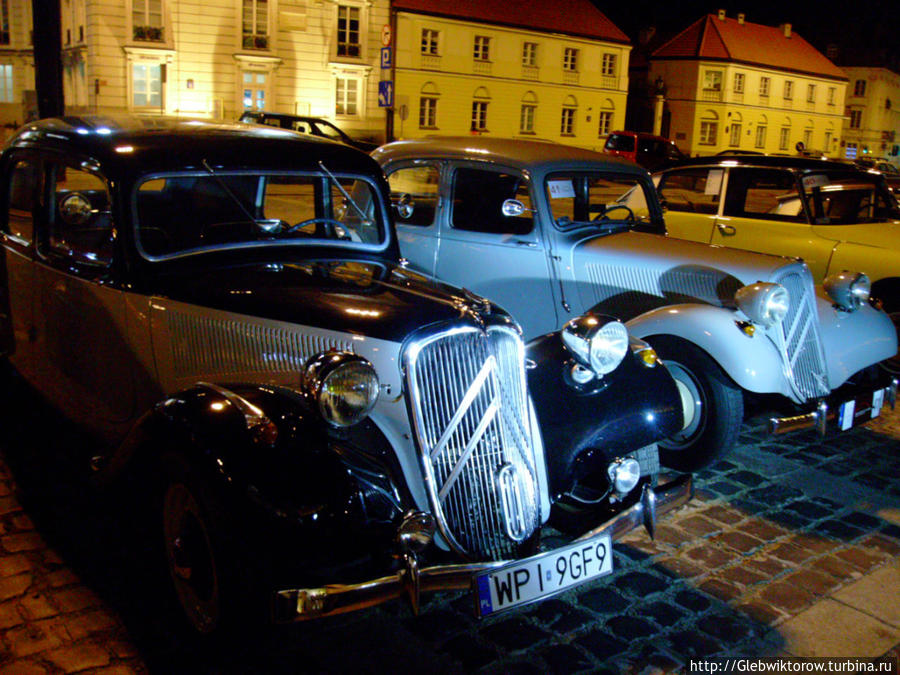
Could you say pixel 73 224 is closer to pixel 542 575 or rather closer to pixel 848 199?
pixel 542 575

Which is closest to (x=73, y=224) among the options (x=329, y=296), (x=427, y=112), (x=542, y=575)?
(x=329, y=296)

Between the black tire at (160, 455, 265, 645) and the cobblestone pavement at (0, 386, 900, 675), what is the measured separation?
0.12m

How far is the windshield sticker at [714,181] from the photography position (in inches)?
336

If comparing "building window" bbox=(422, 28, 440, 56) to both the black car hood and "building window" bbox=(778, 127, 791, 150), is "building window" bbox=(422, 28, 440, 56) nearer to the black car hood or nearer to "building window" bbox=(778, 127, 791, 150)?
"building window" bbox=(778, 127, 791, 150)

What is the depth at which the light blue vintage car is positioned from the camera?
16.4ft

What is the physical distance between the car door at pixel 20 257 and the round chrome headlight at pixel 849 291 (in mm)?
5340

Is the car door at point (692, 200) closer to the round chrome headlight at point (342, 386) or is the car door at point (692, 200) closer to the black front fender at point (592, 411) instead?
the black front fender at point (592, 411)

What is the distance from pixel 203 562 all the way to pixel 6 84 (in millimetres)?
50832

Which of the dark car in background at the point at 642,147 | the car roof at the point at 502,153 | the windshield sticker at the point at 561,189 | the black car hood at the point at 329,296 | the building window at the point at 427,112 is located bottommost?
the black car hood at the point at 329,296

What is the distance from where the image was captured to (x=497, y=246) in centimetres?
628

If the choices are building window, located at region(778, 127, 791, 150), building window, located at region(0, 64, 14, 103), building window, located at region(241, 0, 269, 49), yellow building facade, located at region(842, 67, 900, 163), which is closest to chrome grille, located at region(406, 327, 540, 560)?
building window, located at region(241, 0, 269, 49)

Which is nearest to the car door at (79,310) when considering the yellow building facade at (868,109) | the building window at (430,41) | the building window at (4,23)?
the building window at (430,41)

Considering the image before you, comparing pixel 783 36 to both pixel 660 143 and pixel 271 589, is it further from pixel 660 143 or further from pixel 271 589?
pixel 271 589

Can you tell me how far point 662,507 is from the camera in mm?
3514
